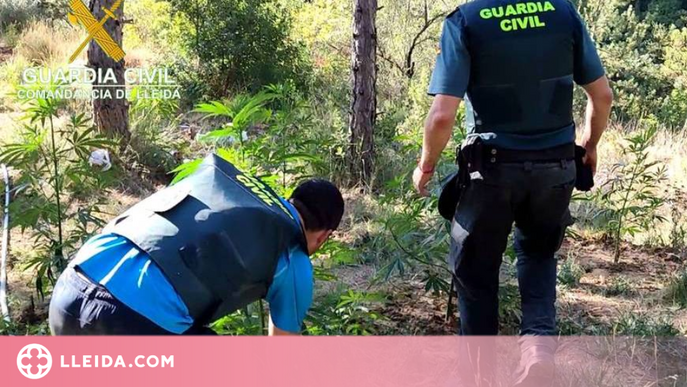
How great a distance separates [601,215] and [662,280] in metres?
0.92

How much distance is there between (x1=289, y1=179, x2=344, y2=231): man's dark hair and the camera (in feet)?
7.39

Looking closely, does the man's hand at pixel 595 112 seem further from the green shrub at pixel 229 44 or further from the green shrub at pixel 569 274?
the green shrub at pixel 229 44

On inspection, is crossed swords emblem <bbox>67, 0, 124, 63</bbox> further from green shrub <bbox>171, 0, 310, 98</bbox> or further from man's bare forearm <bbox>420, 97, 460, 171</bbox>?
man's bare forearm <bbox>420, 97, 460, 171</bbox>

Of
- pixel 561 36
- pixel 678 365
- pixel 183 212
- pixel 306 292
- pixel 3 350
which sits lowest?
pixel 678 365

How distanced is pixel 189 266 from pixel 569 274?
3.04 meters

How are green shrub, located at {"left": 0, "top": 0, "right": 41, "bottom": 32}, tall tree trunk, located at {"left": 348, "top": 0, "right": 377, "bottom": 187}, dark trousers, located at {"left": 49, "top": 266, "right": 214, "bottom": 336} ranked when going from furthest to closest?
green shrub, located at {"left": 0, "top": 0, "right": 41, "bottom": 32}, tall tree trunk, located at {"left": 348, "top": 0, "right": 377, "bottom": 187}, dark trousers, located at {"left": 49, "top": 266, "right": 214, "bottom": 336}

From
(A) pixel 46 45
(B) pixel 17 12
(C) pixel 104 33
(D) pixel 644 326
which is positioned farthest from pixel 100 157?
(B) pixel 17 12

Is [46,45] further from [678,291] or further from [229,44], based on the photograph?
[678,291]

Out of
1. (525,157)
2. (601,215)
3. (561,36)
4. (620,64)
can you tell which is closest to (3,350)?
(525,157)

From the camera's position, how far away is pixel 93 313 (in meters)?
2.01

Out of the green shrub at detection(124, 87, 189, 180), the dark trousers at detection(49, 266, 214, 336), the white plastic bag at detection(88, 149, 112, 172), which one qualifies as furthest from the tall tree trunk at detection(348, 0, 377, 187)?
the dark trousers at detection(49, 266, 214, 336)

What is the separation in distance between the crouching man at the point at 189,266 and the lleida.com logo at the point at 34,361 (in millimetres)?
513

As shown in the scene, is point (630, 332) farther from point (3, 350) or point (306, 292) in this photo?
point (3, 350)

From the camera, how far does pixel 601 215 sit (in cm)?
530
